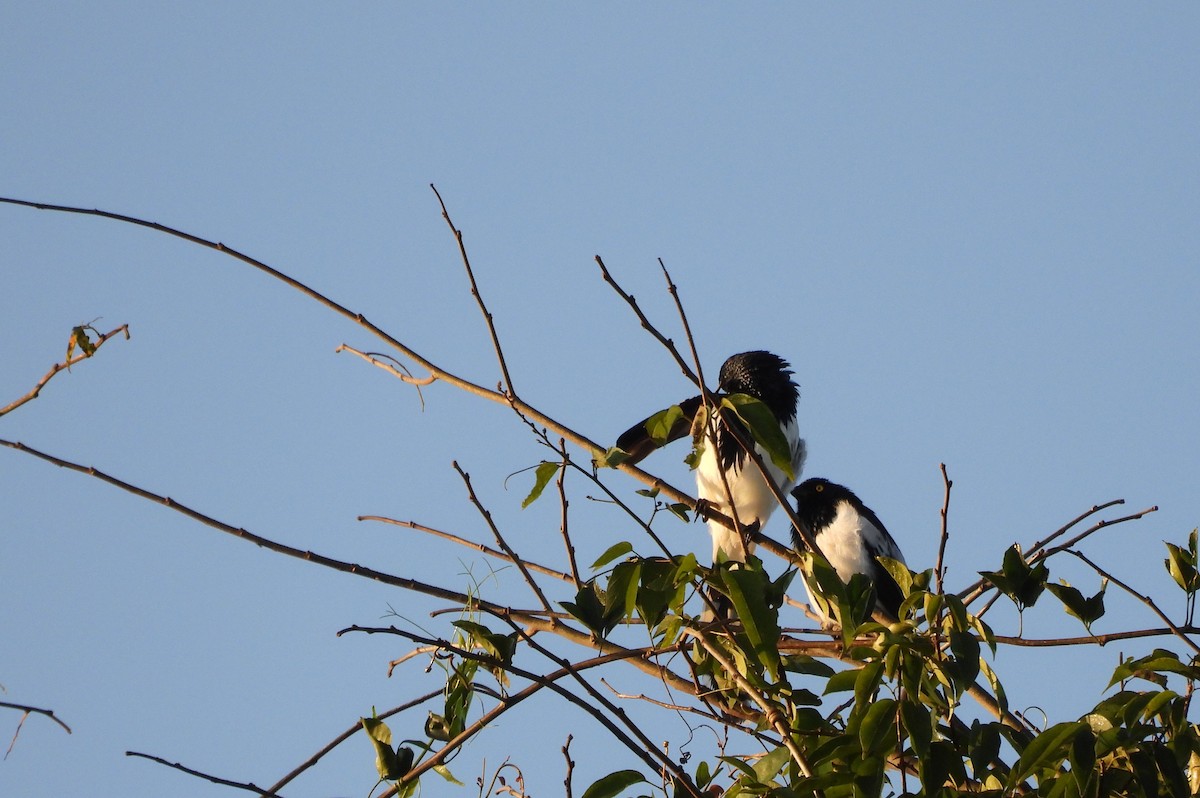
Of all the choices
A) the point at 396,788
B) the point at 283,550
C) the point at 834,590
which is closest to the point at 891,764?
the point at 834,590

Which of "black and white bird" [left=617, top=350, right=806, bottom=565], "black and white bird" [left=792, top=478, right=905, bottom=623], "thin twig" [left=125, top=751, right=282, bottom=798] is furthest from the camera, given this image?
"black and white bird" [left=792, top=478, right=905, bottom=623]

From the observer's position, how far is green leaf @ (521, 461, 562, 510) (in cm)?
254

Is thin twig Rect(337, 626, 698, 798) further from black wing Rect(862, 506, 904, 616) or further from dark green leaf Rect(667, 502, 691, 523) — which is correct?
black wing Rect(862, 506, 904, 616)

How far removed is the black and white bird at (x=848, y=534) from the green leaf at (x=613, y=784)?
2.99 m

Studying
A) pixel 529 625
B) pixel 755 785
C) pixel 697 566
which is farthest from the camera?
pixel 529 625

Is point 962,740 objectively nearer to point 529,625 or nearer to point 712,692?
point 712,692

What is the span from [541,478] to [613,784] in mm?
586

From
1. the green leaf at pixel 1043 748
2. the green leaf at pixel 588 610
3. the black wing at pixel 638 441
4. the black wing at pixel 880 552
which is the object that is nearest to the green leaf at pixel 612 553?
the green leaf at pixel 588 610

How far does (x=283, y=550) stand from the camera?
261 centimetres

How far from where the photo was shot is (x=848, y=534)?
559cm

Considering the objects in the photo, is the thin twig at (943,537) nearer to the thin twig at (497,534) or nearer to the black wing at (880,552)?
the thin twig at (497,534)

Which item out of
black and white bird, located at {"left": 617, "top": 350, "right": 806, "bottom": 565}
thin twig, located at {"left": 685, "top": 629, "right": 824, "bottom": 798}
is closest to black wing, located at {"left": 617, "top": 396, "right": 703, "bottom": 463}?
black and white bird, located at {"left": 617, "top": 350, "right": 806, "bottom": 565}

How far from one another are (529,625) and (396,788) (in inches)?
27.5

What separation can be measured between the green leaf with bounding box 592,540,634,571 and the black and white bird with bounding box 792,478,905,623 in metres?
2.91
